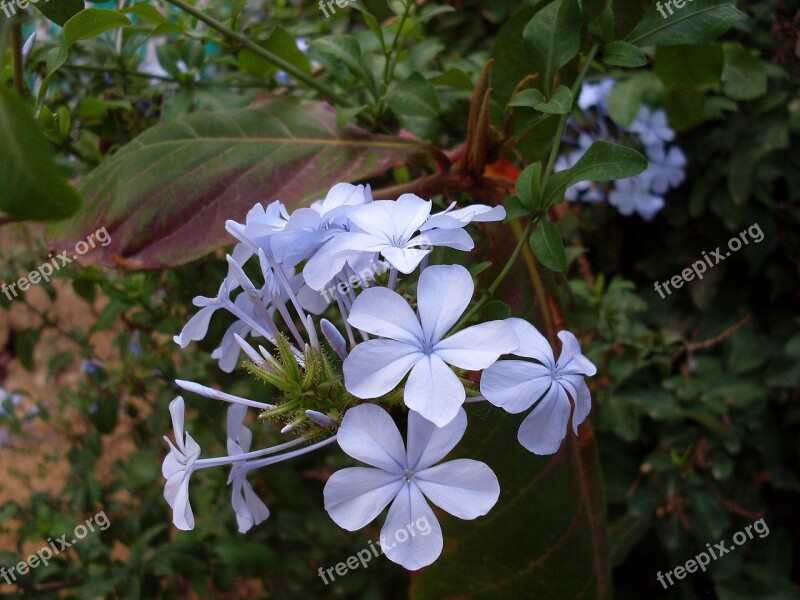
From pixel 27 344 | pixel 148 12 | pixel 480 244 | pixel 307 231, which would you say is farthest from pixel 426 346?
pixel 27 344

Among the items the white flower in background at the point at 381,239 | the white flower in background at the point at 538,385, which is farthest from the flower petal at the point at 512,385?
the white flower in background at the point at 381,239

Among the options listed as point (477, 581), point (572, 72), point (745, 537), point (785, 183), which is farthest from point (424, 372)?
point (785, 183)

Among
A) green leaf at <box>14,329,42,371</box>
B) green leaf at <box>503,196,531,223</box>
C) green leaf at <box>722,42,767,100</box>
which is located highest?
green leaf at <box>503,196,531,223</box>

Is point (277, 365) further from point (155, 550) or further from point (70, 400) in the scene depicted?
point (70, 400)

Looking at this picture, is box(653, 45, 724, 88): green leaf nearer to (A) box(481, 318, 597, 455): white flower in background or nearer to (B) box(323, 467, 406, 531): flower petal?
(A) box(481, 318, 597, 455): white flower in background

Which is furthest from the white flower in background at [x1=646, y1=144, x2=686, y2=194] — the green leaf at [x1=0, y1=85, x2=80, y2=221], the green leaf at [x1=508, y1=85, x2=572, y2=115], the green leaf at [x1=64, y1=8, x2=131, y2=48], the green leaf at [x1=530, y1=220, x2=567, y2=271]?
the green leaf at [x1=0, y1=85, x2=80, y2=221]

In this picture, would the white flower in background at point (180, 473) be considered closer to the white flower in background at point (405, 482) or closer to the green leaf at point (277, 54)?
the white flower in background at point (405, 482)

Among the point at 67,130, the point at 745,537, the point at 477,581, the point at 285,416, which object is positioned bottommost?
the point at 745,537
